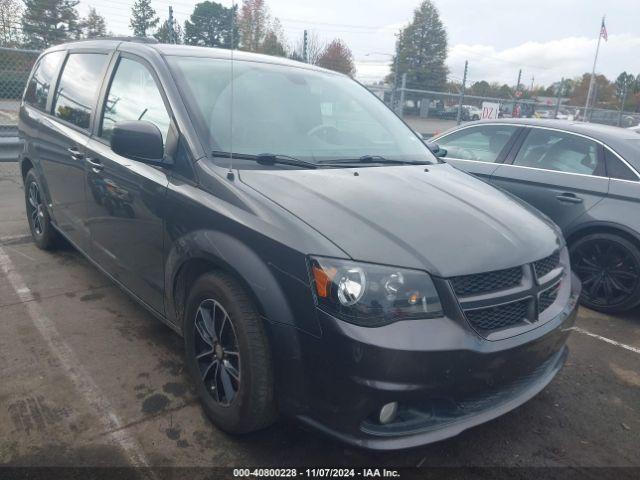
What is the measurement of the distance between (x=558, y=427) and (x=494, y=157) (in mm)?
3175

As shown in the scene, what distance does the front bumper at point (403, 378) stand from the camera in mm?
1927

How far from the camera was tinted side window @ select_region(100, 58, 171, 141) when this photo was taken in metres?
2.87

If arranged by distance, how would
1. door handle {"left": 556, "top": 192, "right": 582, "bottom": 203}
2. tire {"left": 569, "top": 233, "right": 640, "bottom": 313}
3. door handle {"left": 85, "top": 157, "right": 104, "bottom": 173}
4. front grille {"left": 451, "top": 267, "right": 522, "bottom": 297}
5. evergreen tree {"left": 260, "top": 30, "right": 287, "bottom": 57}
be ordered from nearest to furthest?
1. front grille {"left": 451, "top": 267, "right": 522, "bottom": 297}
2. door handle {"left": 85, "top": 157, "right": 104, "bottom": 173}
3. tire {"left": 569, "top": 233, "right": 640, "bottom": 313}
4. door handle {"left": 556, "top": 192, "right": 582, "bottom": 203}
5. evergreen tree {"left": 260, "top": 30, "right": 287, "bottom": 57}

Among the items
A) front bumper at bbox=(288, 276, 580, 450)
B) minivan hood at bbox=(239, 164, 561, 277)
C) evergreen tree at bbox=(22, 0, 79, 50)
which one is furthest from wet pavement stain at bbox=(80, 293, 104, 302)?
evergreen tree at bbox=(22, 0, 79, 50)

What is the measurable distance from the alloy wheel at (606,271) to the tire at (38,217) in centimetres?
484

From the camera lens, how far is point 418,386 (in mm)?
1970

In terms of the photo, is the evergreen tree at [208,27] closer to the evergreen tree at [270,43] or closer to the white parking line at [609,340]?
the evergreen tree at [270,43]

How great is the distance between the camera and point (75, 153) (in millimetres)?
3678

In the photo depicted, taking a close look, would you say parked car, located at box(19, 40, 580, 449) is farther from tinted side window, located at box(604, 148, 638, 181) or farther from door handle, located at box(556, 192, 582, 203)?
tinted side window, located at box(604, 148, 638, 181)

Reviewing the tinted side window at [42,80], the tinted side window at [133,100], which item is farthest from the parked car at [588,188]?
the tinted side window at [42,80]

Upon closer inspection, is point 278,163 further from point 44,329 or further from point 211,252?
point 44,329

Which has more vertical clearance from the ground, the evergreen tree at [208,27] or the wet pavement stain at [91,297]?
the evergreen tree at [208,27]

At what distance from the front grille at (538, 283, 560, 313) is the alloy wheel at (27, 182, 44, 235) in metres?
4.36

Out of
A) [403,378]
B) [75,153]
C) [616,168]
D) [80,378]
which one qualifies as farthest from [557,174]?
[80,378]
